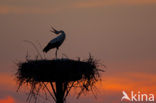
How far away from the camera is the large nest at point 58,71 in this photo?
15680mm

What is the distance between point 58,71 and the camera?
15648 millimetres

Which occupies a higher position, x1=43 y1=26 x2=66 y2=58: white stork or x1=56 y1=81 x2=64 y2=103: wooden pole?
x1=43 y1=26 x2=66 y2=58: white stork

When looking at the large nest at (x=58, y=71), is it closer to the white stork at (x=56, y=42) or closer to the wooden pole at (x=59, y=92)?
the wooden pole at (x=59, y=92)

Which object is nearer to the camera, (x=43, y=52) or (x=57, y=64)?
(x=57, y=64)

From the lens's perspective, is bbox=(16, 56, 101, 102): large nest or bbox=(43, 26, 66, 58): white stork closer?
bbox=(16, 56, 101, 102): large nest

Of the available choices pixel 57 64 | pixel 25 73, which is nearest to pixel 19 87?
pixel 25 73

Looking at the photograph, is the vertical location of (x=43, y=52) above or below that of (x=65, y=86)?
above

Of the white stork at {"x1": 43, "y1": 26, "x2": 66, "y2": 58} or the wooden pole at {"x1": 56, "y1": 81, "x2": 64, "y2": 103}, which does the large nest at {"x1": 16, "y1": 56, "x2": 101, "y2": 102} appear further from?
the white stork at {"x1": 43, "y1": 26, "x2": 66, "y2": 58}

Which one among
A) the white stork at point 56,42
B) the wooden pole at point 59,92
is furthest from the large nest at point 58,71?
the white stork at point 56,42

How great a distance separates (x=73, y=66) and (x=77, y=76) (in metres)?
0.42

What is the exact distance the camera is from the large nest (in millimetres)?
15680

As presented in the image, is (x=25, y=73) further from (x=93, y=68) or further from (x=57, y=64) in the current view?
(x=93, y=68)

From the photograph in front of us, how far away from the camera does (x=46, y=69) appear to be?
51.5 feet

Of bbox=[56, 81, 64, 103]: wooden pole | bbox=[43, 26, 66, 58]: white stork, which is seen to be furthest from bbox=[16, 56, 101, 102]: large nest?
bbox=[43, 26, 66, 58]: white stork
